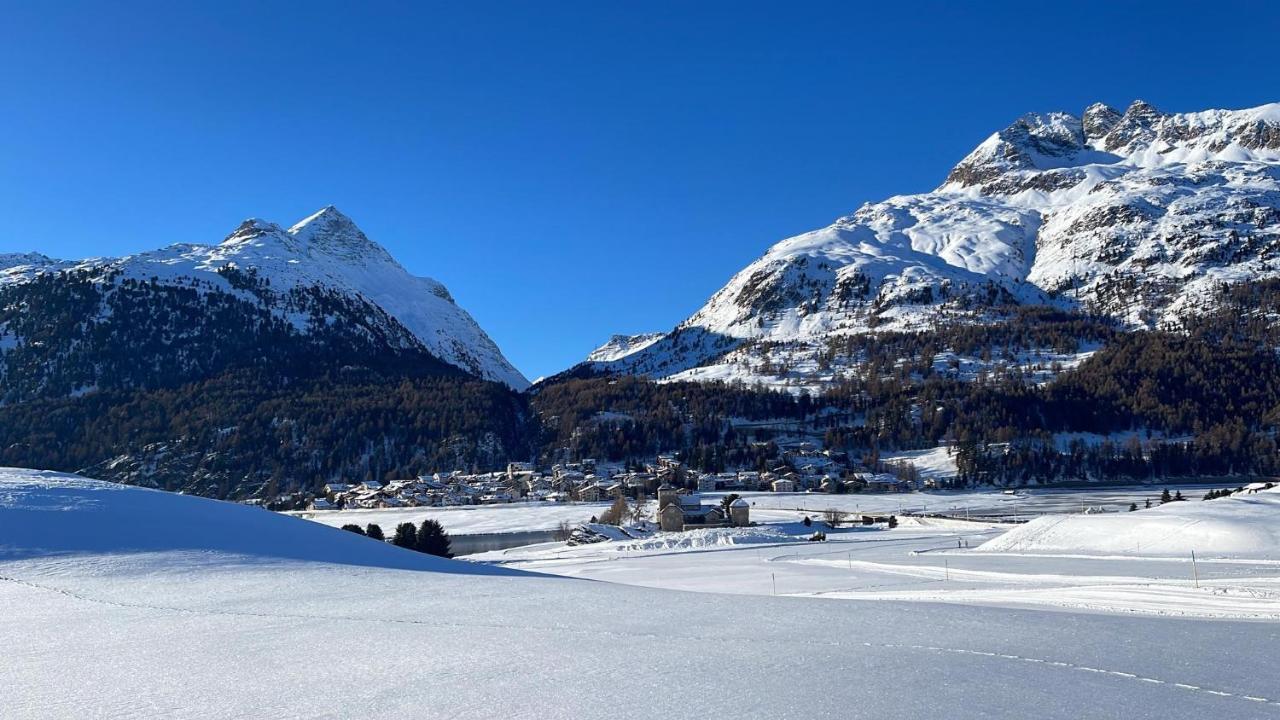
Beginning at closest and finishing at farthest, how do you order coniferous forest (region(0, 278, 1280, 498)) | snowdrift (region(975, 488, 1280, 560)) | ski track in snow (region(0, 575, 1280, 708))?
ski track in snow (region(0, 575, 1280, 708)) < snowdrift (region(975, 488, 1280, 560)) < coniferous forest (region(0, 278, 1280, 498))

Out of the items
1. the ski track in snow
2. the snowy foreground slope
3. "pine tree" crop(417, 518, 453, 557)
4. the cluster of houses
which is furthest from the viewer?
the cluster of houses

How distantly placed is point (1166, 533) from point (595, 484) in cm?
10894

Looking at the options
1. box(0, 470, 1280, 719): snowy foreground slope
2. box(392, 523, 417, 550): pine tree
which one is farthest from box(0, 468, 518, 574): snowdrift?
box(392, 523, 417, 550): pine tree

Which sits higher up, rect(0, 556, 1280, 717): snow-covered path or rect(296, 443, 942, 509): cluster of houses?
rect(0, 556, 1280, 717): snow-covered path

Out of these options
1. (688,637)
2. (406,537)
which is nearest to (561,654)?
(688,637)

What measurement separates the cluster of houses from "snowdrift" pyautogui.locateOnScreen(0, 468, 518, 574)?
10597cm

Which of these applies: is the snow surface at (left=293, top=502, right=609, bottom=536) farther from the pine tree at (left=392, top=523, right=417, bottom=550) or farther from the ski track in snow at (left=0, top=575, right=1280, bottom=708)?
the ski track in snow at (left=0, top=575, right=1280, bottom=708)

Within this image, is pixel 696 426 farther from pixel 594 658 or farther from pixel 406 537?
pixel 594 658

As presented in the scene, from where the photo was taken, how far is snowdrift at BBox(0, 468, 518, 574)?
64.6ft

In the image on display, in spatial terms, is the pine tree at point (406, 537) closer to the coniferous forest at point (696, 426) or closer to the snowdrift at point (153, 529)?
the snowdrift at point (153, 529)

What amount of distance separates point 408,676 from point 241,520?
59.2ft

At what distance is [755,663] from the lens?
8891mm

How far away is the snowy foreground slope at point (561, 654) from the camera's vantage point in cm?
752

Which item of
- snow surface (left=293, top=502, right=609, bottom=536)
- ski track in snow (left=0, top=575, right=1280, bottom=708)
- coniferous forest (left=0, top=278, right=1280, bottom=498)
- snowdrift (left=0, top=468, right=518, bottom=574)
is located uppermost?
coniferous forest (left=0, top=278, right=1280, bottom=498)
